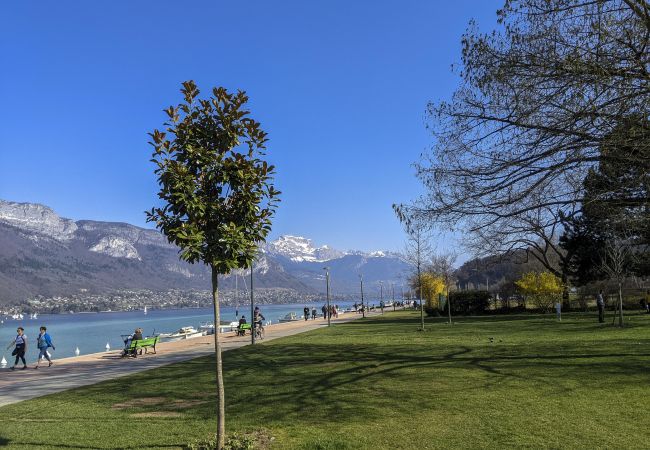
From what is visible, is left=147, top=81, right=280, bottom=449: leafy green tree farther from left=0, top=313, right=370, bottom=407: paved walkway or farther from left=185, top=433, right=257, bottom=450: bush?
left=0, top=313, right=370, bottom=407: paved walkway

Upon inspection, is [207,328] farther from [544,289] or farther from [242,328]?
[544,289]

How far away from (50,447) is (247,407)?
10.4ft

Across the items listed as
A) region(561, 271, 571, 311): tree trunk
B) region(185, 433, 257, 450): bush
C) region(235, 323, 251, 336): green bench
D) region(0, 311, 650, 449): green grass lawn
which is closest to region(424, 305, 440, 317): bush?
region(561, 271, 571, 311): tree trunk

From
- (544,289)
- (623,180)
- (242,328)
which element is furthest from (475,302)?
(623,180)

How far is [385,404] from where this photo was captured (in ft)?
28.9

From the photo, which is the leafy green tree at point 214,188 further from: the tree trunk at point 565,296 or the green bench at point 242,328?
the tree trunk at point 565,296

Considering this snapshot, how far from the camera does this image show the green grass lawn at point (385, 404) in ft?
22.5

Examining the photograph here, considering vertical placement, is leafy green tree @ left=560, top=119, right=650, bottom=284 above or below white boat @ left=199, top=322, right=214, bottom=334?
above

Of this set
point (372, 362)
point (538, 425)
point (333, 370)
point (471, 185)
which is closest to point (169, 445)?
point (538, 425)

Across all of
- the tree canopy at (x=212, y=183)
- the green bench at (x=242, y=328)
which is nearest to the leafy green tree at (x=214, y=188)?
the tree canopy at (x=212, y=183)

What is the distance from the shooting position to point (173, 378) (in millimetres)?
13539

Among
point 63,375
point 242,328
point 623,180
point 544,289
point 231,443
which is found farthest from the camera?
point 544,289

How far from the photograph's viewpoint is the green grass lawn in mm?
6867

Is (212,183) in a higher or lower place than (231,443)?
higher
